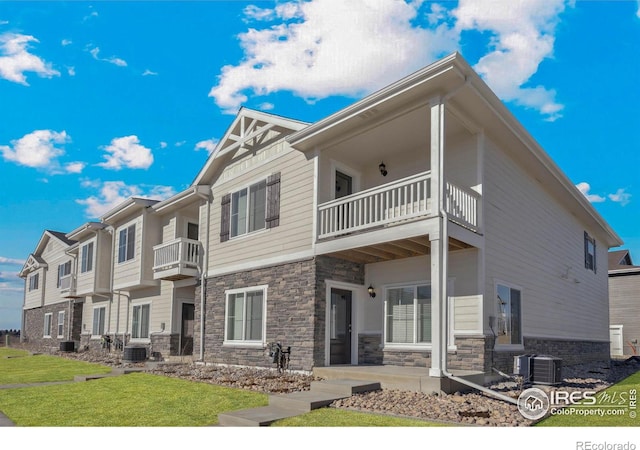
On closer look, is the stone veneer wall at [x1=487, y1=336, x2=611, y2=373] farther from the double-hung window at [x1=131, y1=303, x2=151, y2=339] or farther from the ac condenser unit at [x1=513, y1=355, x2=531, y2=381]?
the double-hung window at [x1=131, y1=303, x2=151, y2=339]

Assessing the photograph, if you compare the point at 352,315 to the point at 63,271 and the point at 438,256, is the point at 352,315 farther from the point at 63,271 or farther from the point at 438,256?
the point at 63,271

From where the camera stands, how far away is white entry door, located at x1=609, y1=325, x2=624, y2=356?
24375 millimetres

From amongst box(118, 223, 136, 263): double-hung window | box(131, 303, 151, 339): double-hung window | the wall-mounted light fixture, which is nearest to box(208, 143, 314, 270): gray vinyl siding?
the wall-mounted light fixture

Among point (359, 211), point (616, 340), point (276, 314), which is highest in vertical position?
point (359, 211)

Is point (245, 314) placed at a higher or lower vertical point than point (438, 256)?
lower

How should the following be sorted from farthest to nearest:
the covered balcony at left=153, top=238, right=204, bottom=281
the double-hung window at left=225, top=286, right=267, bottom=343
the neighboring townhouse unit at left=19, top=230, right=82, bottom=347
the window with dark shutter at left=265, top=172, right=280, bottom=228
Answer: the neighboring townhouse unit at left=19, top=230, right=82, bottom=347
the covered balcony at left=153, top=238, right=204, bottom=281
the double-hung window at left=225, top=286, right=267, bottom=343
the window with dark shutter at left=265, top=172, right=280, bottom=228

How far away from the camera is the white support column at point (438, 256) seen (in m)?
9.06

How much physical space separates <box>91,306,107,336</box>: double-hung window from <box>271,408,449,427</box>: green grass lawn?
18758 mm

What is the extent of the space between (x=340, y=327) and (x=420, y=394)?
12.9 feet

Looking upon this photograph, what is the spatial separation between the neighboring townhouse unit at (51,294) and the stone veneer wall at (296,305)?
606 inches

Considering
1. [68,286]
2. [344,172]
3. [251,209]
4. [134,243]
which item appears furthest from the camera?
[68,286]

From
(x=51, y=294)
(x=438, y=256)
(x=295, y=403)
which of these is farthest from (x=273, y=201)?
(x=51, y=294)

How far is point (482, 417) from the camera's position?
23.8 feet

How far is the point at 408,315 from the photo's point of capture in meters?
11.7
